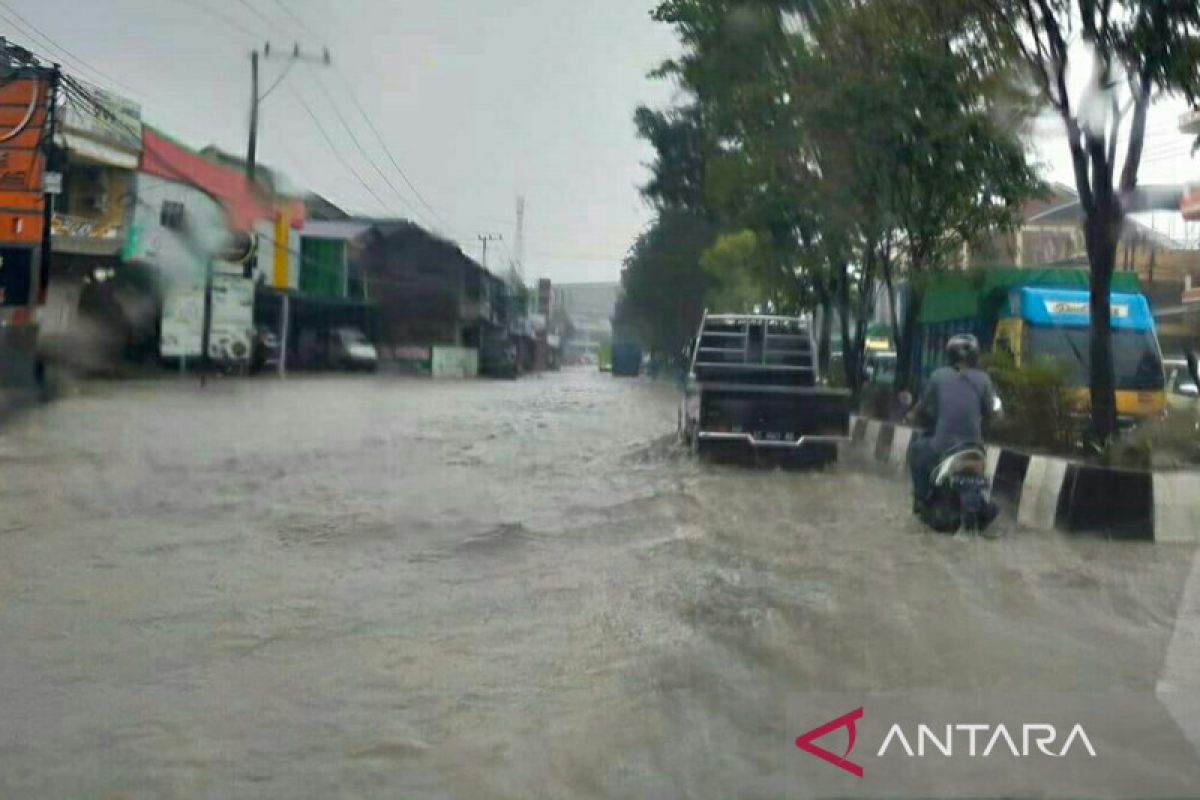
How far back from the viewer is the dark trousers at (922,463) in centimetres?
1075

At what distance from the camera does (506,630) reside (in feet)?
24.3

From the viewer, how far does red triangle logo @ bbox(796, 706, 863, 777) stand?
4992mm

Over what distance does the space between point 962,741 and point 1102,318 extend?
8.95m

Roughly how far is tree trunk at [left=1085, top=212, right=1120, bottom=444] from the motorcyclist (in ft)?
9.18

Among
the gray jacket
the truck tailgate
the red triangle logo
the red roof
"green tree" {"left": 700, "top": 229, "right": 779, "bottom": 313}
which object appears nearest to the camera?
the red triangle logo

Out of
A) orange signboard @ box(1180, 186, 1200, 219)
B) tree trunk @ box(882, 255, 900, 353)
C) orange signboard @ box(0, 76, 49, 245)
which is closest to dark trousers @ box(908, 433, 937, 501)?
tree trunk @ box(882, 255, 900, 353)

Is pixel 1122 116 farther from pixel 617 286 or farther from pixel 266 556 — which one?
pixel 617 286

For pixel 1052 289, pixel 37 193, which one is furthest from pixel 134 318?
pixel 1052 289

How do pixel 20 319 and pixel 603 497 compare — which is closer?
pixel 603 497

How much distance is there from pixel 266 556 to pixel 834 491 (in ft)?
22.7

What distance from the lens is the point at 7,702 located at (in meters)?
5.89

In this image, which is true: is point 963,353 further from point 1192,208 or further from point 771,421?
point 1192,208

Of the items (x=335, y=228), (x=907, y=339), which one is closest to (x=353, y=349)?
(x=335, y=228)

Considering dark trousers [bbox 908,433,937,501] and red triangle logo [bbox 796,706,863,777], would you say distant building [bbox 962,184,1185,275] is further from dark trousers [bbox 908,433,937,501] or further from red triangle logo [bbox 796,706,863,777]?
red triangle logo [bbox 796,706,863,777]
